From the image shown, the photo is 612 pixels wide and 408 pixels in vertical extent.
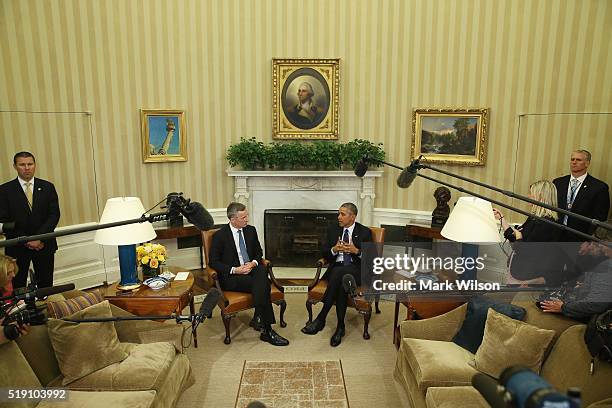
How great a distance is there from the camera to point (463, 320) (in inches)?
152

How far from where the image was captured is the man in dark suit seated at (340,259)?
4980mm

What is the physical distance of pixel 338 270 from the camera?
201 inches

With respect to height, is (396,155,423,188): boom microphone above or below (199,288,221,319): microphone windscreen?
above

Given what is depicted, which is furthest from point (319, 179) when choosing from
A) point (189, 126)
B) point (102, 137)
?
point (102, 137)

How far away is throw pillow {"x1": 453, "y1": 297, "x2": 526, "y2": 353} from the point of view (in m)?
3.57

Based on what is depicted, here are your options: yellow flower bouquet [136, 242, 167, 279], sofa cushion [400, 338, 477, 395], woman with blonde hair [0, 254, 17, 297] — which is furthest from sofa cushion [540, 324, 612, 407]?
woman with blonde hair [0, 254, 17, 297]

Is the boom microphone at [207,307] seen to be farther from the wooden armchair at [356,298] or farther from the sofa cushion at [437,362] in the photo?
the wooden armchair at [356,298]

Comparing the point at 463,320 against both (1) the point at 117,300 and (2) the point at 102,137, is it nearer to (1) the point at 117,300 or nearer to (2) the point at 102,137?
(1) the point at 117,300

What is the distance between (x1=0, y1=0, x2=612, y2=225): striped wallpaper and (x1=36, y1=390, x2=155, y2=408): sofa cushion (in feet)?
12.6

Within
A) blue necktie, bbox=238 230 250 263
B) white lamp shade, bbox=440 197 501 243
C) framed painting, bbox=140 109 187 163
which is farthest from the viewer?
framed painting, bbox=140 109 187 163

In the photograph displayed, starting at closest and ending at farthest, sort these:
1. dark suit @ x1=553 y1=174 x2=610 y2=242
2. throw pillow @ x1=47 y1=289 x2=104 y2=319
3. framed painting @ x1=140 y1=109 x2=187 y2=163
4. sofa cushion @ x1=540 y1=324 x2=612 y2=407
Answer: sofa cushion @ x1=540 y1=324 x2=612 y2=407
throw pillow @ x1=47 y1=289 x2=104 y2=319
dark suit @ x1=553 y1=174 x2=610 y2=242
framed painting @ x1=140 y1=109 x2=187 y2=163

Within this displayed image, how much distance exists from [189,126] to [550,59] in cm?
538

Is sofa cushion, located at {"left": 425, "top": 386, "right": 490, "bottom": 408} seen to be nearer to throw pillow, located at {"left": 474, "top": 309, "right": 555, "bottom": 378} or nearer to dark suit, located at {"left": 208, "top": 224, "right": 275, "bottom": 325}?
throw pillow, located at {"left": 474, "top": 309, "right": 555, "bottom": 378}

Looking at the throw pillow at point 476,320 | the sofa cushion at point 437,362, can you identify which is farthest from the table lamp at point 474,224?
the sofa cushion at point 437,362
